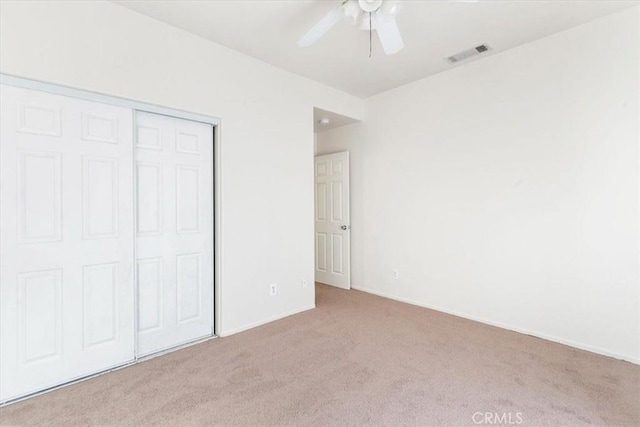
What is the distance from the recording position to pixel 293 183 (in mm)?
3480

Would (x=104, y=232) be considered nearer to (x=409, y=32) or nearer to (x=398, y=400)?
(x=398, y=400)

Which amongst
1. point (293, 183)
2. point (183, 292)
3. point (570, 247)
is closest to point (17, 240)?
point (183, 292)

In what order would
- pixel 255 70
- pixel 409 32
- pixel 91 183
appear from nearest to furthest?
pixel 91 183 < pixel 409 32 < pixel 255 70

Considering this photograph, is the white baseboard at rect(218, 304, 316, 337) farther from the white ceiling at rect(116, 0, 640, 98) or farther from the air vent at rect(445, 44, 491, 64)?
the air vent at rect(445, 44, 491, 64)

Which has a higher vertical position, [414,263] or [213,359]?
[414,263]

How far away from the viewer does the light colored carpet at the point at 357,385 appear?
179cm

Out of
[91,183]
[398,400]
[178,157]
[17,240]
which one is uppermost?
[178,157]

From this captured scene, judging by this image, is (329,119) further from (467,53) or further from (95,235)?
(95,235)

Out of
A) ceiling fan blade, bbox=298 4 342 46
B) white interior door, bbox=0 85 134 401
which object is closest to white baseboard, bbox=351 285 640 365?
white interior door, bbox=0 85 134 401

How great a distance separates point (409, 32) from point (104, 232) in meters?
2.87

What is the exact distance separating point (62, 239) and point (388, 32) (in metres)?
2.54

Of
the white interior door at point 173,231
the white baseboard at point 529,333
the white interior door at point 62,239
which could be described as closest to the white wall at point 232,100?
the white interior door at point 173,231

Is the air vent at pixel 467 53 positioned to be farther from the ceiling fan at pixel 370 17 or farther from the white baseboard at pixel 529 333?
the white baseboard at pixel 529 333

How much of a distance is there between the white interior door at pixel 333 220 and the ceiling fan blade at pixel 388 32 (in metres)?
2.30
